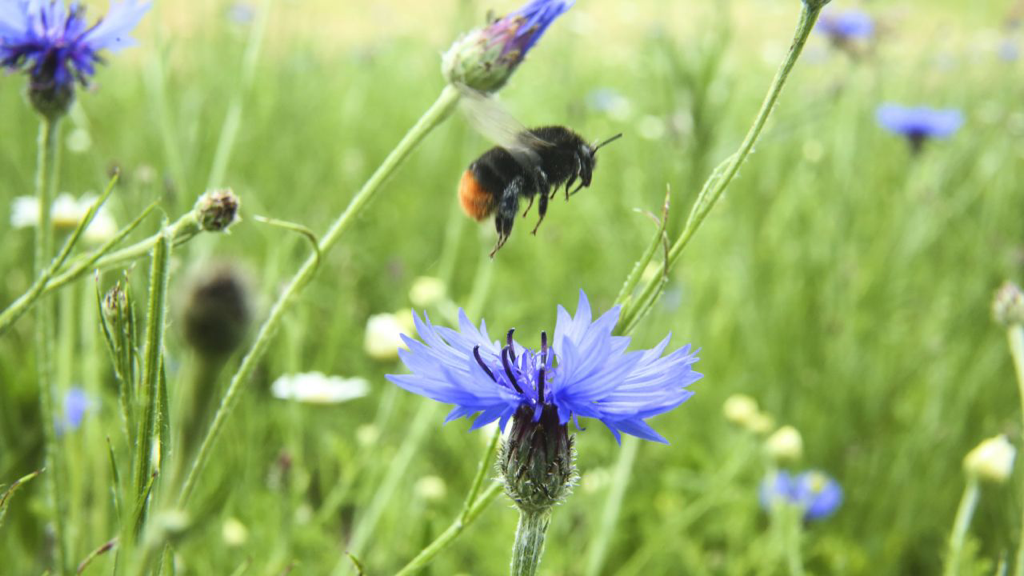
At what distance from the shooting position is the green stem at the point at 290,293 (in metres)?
0.59

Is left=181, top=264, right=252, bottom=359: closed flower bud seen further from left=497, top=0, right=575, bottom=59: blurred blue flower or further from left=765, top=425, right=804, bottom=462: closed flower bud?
left=765, top=425, right=804, bottom=462: closed flower bud

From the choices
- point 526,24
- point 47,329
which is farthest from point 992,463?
point 47,329

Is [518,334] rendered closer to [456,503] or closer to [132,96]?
[456,503]

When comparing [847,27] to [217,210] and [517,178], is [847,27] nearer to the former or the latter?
[517,178]

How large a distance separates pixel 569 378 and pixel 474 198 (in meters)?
0.39

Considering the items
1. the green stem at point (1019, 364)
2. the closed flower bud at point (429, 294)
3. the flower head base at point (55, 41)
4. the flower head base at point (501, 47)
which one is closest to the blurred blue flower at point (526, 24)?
the flower head base at point (501, 47)

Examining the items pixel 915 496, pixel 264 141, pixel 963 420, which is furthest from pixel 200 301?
pixel 264 141

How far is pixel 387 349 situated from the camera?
4.20 feet

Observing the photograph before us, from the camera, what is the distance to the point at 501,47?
2.30 feet

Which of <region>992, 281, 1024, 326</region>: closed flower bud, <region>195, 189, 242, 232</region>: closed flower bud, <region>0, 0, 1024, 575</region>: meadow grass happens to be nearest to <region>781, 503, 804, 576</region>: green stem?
<region>0, 0, 1024, 575</region>: meadow grass

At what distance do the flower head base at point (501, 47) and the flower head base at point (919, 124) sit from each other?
5.56ft

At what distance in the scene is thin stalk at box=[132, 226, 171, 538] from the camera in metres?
0.46

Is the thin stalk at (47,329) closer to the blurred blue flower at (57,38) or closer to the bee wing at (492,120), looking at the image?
the blurred blue flower at (57,38)

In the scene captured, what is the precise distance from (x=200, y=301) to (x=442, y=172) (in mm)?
2596
